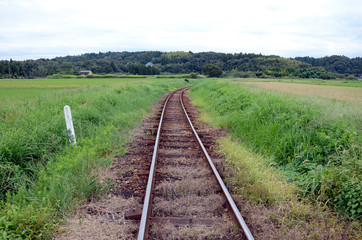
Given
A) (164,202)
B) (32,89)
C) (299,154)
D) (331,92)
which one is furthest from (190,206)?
(32,89)

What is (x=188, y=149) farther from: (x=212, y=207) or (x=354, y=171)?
(x=354, y=171)

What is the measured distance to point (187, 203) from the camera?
146 inches

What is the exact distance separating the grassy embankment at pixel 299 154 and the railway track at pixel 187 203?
59cm

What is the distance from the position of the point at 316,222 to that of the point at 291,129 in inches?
137

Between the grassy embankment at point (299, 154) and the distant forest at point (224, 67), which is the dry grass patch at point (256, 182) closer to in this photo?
the grassy embankment at point (299, 154)

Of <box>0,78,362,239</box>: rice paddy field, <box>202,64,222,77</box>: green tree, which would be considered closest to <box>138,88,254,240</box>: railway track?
<box>0,78,362,239</box>: rice paddy field

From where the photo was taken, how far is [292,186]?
4121 mm

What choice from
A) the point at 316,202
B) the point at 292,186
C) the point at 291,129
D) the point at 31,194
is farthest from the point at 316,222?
the point at 31,194

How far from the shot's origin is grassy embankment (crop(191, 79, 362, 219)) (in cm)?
384

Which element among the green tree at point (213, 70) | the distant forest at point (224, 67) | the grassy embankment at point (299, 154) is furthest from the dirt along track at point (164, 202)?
the green tree at point (213, 70)

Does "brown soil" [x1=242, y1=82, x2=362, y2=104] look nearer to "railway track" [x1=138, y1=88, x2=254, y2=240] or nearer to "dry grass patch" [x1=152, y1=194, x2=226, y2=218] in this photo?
"railway track" [x1=138, y1=88, x2=254, y2=240]

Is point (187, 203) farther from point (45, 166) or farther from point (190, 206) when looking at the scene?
point (45, 166)

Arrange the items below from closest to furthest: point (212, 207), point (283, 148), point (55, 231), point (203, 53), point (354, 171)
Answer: point (55, 231)
point (212, 207)
point (354, 171)
point (283, 148)
point (203, 53)

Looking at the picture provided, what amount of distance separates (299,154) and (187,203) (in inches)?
122
